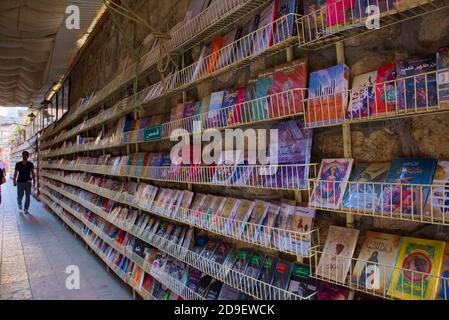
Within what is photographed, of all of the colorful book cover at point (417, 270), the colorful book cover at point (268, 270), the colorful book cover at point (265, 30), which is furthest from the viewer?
the colorful book cover at point (268, 270)

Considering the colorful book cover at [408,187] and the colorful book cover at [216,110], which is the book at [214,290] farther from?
the colorful book cover at [408,187]

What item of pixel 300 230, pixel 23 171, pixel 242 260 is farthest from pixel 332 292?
pixel 23 171

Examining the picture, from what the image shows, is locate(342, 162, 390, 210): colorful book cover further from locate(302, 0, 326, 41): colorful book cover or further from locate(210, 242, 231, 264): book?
locate(210, 242, 231, 264): book

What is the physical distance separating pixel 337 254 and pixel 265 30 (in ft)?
3.58

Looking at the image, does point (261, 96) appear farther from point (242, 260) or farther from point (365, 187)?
point (242, 260)

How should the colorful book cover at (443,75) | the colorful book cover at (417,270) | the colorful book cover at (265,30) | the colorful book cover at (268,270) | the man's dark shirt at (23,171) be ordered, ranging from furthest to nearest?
the man's dark shirt at (23,171) → the colorful book cover at (268,270) → the colorful book cover at (265,30) → the colorful book cover at (417,270) → the colorful book cover at (443,75)

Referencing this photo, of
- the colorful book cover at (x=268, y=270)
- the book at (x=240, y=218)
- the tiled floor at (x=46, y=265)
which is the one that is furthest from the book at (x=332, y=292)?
the tiled floor at (x=46, y=265)

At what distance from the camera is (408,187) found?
1.10 metres

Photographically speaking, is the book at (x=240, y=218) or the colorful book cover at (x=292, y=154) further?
the book at (x=240, y=218)

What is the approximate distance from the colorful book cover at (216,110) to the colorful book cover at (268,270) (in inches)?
31.6

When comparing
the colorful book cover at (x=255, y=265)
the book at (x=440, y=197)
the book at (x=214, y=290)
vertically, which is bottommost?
the book at (x=214, y=290)

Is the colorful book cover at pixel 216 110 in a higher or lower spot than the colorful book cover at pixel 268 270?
higher

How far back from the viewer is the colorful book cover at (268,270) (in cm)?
167
